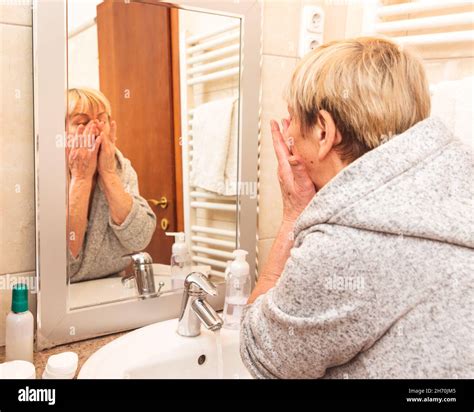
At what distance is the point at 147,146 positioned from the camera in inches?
36.9

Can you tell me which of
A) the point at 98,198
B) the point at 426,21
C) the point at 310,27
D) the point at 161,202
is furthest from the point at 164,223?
the point at 426,21

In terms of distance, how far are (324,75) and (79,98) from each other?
45 centimetres

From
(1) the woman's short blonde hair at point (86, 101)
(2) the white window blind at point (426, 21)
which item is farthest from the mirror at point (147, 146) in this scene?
(2) the white window blind at point (426, 21)

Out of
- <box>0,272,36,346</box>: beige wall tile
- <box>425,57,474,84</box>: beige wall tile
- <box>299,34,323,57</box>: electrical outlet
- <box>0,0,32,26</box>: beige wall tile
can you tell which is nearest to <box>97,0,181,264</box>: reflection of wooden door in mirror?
<box>0,0,32,26</box>: beige wall tile

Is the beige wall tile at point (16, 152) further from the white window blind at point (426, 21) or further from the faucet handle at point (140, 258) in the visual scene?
the white window blind at point (426, 21)

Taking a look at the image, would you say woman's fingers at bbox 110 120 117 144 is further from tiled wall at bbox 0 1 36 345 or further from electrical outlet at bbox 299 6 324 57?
Result: electrical outlet at bbox 299 6 324 57

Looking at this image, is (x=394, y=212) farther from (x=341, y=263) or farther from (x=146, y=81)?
(x=146, y=81)

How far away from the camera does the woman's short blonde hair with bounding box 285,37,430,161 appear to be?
24.4 inches

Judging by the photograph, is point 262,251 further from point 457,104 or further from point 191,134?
point 457,104

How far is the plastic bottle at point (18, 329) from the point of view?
762 millimetres

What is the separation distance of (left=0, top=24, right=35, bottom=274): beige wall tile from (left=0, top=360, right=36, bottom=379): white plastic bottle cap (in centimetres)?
20

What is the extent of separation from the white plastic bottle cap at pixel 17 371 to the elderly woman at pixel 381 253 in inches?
13.2

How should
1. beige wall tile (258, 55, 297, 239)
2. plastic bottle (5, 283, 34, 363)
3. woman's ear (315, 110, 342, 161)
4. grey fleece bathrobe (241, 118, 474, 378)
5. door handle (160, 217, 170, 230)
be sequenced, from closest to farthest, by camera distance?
grey fleece bathrobe (241, 118, 474, 378) → woman's ear (315, 110, 342, 161) → plastic bottle (5, 283, 34, 363) → door handle (160, 217, 170, 230) → beige wall tile (258, 55, 297, 239)
